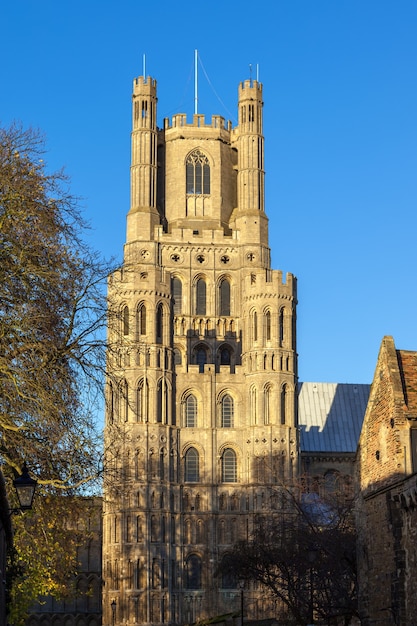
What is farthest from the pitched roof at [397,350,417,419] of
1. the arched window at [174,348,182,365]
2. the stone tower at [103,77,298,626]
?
the arched window at [174,348,182,365]

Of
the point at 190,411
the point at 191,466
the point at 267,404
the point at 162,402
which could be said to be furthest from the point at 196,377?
the point at 191,466

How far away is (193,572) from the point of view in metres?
92.8

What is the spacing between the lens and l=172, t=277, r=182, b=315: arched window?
10219cm

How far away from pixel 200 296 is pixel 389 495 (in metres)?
66.1

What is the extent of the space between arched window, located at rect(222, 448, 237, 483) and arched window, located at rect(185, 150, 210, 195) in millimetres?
22543

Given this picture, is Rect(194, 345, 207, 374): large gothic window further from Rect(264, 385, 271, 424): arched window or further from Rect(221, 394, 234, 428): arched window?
Rect(264, 385, 271, 424): arched window

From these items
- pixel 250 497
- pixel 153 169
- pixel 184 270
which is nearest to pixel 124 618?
pixel 250 497

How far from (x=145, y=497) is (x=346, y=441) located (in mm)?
26323

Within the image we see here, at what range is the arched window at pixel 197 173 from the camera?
107500 mm

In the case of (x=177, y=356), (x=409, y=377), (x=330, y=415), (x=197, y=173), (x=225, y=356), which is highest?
(x=197, y=173)

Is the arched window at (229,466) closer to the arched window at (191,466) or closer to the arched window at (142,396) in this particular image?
the arched window at (191,466)

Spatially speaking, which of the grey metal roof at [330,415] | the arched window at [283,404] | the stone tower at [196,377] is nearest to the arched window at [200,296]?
the stone tower at [196,377]

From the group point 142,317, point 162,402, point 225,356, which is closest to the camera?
point 162,402

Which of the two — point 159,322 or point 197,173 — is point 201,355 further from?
point 197,173
